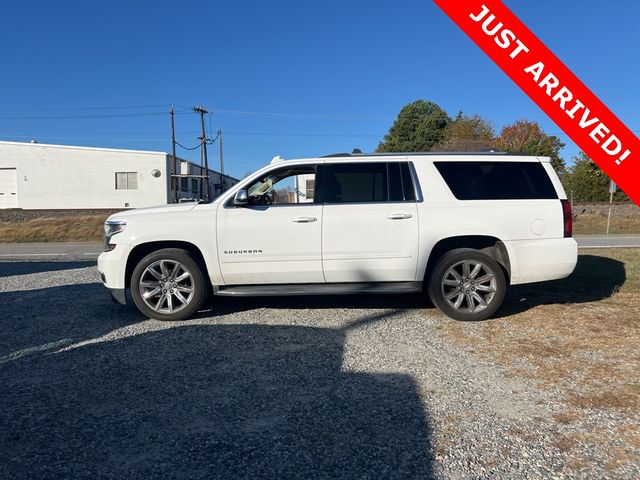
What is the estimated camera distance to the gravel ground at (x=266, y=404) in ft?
8.90

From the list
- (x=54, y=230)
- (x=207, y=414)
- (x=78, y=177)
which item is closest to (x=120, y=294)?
(x=207, y=414)

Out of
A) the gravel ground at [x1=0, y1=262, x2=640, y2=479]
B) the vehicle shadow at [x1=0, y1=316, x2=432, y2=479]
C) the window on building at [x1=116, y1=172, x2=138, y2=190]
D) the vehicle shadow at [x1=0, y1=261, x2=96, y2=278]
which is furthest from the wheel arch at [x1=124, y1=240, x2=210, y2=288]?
the window on building at [x1=116, y1=172, x2=138, y2=190]

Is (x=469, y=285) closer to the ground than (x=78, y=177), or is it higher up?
closer to the ground

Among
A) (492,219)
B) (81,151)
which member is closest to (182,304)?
(492,219)

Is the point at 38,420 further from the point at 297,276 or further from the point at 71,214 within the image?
the point at 71,214

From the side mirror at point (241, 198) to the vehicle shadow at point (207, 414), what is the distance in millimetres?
1716

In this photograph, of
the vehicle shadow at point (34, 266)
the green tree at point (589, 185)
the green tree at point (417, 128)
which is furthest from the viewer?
the green tree at point (417, 128)

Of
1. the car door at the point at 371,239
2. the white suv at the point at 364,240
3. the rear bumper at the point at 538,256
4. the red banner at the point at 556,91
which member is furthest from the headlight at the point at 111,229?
the rear bumper at the point at 538,256

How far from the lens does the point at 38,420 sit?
3.26 m

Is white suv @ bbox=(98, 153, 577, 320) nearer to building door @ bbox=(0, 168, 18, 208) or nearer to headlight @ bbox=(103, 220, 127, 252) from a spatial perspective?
headlight @ bbox=(103, 220, 127, 252)

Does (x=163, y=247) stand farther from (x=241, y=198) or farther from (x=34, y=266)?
(x=34, y=266)

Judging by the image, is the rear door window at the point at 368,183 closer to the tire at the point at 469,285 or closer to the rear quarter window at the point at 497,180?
the rear quarter window at the point at 497,180

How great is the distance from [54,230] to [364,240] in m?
23.3

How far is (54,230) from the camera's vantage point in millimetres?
24172
